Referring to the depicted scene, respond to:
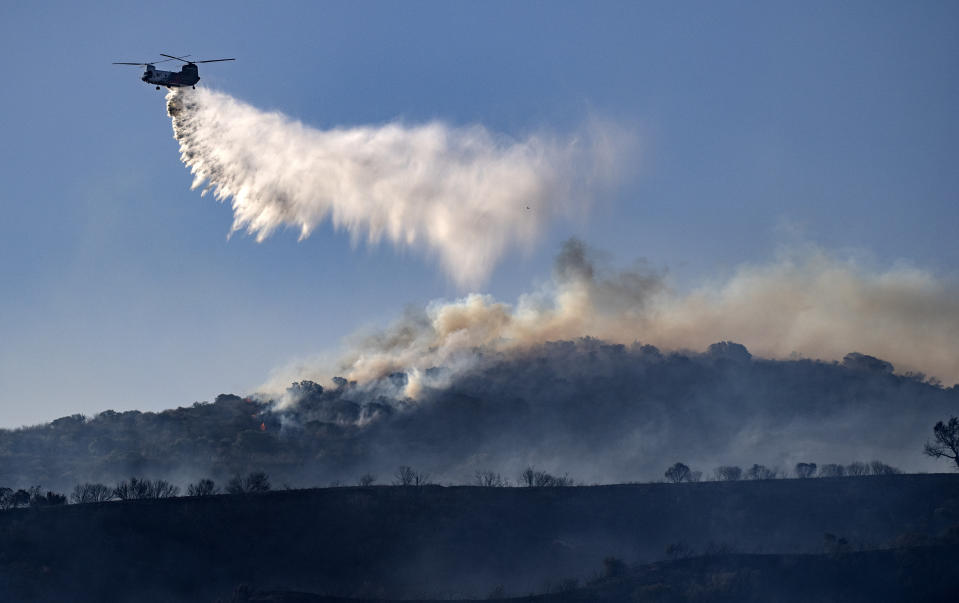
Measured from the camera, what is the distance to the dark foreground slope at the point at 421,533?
12419cm

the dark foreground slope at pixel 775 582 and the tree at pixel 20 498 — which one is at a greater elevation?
the tree at pixel 20 498

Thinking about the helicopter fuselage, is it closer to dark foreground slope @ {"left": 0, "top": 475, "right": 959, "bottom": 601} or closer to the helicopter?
the helicopter

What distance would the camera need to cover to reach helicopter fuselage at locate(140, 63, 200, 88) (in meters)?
125

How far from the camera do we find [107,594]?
388 feet

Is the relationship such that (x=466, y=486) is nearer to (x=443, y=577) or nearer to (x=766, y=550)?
(x=443, y=577)

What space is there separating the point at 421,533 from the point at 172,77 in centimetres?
7205

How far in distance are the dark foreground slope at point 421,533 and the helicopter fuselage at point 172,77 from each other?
194 ft

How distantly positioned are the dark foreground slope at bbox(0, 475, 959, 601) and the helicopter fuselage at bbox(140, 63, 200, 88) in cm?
5921

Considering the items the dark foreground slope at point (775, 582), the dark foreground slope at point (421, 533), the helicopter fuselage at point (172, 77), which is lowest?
the dark foreground slope at point (775, 582)

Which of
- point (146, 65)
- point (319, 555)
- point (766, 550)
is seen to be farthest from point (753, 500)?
point (146, 65)

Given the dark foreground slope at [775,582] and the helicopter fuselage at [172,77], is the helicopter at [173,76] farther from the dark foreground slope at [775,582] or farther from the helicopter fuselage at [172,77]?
the dark foreground slope at [775,582]

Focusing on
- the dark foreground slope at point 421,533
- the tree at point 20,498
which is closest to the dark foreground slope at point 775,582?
the dark foreground slope at point 421,533

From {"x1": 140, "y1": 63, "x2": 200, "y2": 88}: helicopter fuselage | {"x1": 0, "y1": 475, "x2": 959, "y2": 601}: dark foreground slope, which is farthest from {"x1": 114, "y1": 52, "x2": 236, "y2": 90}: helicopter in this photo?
{"x1": 0, "y1": 475, "x2": 959, "y2": 601}: dark foreground slope

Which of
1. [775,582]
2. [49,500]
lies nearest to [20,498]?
[49,500]
